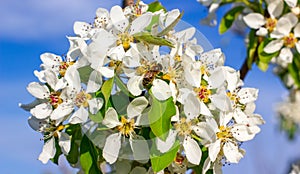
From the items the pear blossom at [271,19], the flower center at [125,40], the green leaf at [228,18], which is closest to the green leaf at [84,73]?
the flower center at [125,40]

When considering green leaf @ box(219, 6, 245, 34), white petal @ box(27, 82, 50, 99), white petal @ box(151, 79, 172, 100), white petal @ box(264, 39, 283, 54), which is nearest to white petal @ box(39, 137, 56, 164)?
white petal @ box(27, 82, 50, 99)

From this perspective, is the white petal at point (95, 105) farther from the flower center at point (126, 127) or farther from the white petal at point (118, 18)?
the white petal at point (118, 18)

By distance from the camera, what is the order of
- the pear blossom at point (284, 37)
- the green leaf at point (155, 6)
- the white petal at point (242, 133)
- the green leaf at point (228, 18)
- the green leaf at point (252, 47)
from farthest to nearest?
1. the green leaf at point (228, 18)
2. the green leaf at point (252, 47)
3. the pear blossom at point (284, 37)
4. the green leaf at point (155, 6)
5. the white petal at point (242, 133)

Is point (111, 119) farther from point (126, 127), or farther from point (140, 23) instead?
point (140, 23)

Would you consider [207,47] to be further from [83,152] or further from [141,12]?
[83,152]

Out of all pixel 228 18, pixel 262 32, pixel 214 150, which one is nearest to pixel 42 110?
pixel 214 150

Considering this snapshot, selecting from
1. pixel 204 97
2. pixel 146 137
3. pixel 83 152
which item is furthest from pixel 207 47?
pixel 83 152

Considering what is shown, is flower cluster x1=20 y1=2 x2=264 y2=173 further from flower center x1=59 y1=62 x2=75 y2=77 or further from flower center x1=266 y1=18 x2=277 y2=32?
flower center x1=266 y1=18 x2=277 y2=32
